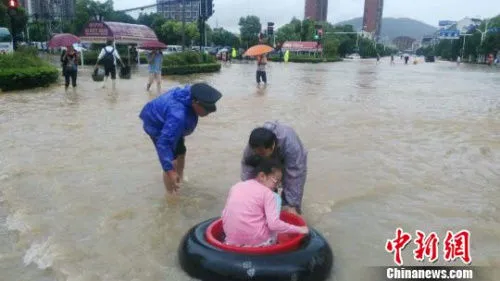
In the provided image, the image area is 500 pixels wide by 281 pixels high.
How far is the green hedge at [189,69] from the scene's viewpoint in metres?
24.9

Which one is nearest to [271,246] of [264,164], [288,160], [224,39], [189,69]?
[264,164]

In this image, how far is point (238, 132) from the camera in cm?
973

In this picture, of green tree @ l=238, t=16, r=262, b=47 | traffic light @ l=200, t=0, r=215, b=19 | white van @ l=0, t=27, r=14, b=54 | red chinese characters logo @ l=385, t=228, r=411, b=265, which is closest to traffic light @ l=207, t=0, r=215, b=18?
traffic light @ l=200, t=0, r=215, b=19

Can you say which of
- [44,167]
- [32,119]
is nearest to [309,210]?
[44,167]

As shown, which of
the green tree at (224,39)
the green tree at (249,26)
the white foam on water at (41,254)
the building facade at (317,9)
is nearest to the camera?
the white foam on water at (41,254)

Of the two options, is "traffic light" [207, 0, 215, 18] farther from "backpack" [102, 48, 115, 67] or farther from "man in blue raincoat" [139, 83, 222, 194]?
"man in blue raincoat" [139, 83, 222, 194]

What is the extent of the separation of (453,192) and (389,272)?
260cm

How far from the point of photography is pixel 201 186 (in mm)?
6176

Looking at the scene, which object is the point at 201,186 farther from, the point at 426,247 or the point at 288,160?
the point at 426,247

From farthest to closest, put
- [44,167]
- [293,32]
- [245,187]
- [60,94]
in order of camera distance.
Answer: [293,32] → [60,94] → [44,167] → [245,187]

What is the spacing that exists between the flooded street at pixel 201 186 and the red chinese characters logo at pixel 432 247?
9 cm

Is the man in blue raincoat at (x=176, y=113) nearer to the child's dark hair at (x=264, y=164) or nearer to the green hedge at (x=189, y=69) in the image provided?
the child's dark hair at (x=264, y=164)

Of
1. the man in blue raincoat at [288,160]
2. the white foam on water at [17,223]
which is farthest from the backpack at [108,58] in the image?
the man in blue raincoat at [288,160]

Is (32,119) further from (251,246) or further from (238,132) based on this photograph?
(251,246)
